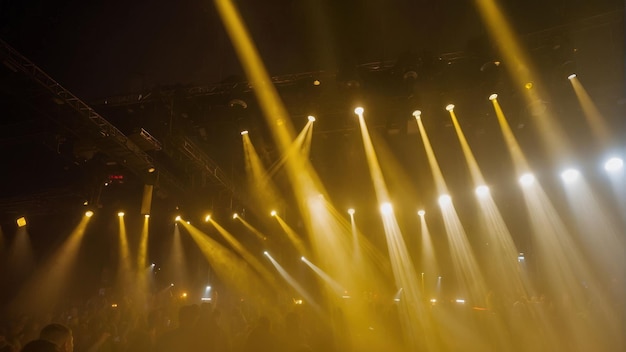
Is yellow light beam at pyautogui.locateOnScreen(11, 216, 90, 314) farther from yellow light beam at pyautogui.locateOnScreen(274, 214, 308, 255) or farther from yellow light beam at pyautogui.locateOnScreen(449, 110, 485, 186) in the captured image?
yellow light beam at pyautogui.locateOnScreen(449, 110, 485, 186)

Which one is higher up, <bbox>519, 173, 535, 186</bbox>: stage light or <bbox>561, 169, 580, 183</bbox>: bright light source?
<bbox>519, 173, 535, 186</bbox>: stage light

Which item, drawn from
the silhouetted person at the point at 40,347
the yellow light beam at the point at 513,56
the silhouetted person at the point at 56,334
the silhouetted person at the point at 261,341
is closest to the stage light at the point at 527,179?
the yellow light beam at the point at 513,56

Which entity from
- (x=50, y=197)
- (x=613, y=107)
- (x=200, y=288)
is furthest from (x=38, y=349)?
(x=200, y=288)

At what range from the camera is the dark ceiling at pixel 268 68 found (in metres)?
5.37

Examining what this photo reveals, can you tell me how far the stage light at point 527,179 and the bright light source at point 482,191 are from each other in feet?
3.03

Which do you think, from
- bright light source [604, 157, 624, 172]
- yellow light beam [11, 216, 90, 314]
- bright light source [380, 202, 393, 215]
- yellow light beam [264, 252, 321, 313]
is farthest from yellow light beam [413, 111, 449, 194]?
yellow light beam [11, 216, 90, 314]

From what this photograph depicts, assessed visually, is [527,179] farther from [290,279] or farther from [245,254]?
[245,254]

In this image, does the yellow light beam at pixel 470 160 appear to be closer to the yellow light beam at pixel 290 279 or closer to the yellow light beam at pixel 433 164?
the yellow light beam at pixel 433 164

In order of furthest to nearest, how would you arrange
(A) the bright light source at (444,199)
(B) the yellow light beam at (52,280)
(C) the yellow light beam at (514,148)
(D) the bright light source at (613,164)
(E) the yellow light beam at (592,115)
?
1. (B) the yellow light beam at (52,280)
2. (A) the bright light source at (444,199)
3. (D) the bright light source at (613,164)
4. (C) the yellow light beam at (514,148)
5. (E) the yellow light beam at (592,115)

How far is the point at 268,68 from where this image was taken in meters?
6.75

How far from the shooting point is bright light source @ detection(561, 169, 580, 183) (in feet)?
31.4

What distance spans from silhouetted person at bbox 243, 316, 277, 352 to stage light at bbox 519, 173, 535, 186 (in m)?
9.04

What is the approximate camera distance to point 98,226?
11922 mm

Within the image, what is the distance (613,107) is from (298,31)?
Answer: 707 centimetres
